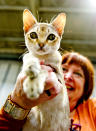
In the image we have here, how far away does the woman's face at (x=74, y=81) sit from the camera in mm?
1379

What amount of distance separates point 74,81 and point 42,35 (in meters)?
0.66

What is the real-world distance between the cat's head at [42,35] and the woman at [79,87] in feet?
1.67

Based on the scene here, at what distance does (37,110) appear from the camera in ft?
2.93

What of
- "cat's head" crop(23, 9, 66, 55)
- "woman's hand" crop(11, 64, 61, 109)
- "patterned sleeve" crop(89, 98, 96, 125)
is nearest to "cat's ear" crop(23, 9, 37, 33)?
"cat's head" crop(23, 9, 66, 55)

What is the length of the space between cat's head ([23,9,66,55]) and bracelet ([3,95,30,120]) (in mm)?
266

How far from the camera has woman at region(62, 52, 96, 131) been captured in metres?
1.27

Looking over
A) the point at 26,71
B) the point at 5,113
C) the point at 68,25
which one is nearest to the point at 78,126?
the point at 5,113

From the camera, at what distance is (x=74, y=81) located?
1406 mm

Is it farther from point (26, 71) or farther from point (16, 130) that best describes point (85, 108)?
point (26, 71)

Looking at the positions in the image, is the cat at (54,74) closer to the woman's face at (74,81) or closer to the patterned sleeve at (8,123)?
the patterned sleeve at (8,123)

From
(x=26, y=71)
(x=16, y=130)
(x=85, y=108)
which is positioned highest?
(x=26, y=71)

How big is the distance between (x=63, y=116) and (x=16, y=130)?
0.77ft

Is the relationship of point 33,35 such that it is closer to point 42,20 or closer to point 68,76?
point 68,76

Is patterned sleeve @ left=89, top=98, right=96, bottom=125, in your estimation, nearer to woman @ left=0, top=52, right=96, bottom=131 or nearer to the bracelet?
woman @ left=0, top=52, right=96, bottom=131
